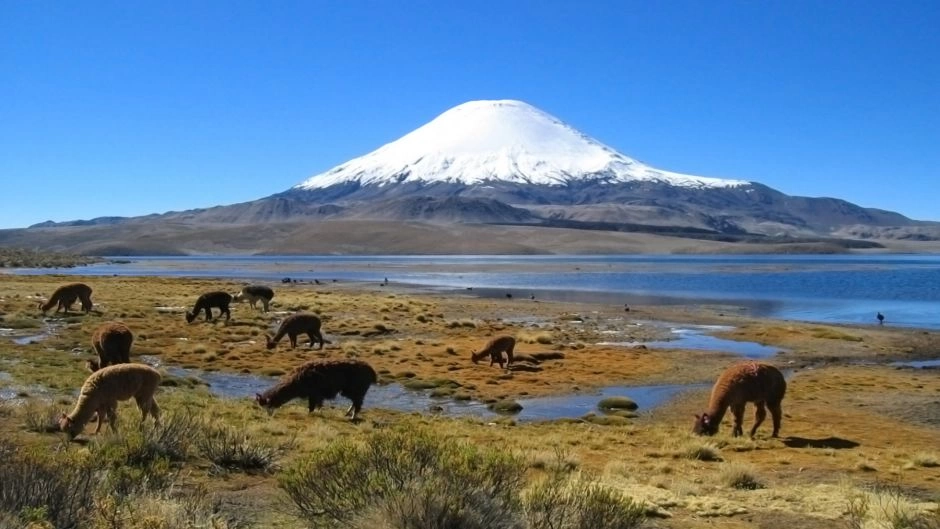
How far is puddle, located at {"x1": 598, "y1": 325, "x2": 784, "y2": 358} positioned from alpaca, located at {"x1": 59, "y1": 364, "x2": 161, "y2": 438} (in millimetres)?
20665

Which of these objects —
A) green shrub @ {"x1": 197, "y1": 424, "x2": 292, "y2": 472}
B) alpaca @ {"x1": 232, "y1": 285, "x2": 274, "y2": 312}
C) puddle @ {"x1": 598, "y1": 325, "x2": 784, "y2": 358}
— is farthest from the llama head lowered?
alpaca @ {"x1": 232, "y1": 285, "x2": 274, "y2": 312}

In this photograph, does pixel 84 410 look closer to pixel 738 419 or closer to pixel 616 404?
pixel 738 419

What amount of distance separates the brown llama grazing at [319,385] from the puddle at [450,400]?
259cm

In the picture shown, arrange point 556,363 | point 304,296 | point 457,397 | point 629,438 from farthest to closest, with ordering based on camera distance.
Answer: point 304,296 < point 556,363 < point 457,397 < point 629,438

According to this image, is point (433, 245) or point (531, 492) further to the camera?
point (433, 245)

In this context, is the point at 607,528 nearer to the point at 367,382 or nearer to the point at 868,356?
the point at 367,382

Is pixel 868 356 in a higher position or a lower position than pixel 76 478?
lower

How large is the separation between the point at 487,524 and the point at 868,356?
81.0 feet

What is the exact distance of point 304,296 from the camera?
152ft

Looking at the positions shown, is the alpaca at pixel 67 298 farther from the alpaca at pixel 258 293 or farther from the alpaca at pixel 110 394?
the alpaca at pixel 110 394

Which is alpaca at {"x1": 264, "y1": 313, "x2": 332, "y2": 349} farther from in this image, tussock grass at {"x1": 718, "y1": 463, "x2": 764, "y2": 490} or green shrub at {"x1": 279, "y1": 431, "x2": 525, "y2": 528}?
green shrub at {"x1": 279, "y1": 431, "x2": 525, "y2": 528}

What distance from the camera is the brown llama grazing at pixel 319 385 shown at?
13.3 m

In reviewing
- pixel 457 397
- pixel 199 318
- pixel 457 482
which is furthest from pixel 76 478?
pixel 199 318

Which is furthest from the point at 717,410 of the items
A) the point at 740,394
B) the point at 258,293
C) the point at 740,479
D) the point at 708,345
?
the point at 258,293
